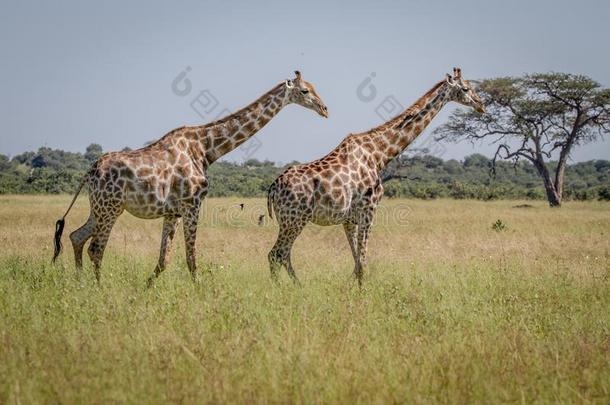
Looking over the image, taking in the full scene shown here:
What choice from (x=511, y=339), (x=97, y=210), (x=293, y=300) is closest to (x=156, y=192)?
(x=97, y=210)

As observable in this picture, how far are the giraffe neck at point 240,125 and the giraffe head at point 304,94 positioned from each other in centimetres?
9

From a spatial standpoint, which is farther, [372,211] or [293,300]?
[372,211]

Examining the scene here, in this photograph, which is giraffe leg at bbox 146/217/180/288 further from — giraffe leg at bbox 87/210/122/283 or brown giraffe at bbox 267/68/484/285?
brown giraffe at bbox 267/68/484/285

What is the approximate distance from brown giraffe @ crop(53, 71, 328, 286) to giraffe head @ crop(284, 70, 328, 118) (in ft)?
2.71

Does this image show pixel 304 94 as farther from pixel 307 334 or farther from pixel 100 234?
pixel 307 334

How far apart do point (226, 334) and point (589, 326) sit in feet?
11.6

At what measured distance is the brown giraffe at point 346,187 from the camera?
9023 mm

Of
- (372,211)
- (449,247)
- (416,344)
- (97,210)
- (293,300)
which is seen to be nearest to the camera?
(416,344)

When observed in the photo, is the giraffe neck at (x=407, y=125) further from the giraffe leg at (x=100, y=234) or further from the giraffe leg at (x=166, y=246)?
the giraffe leg at (x=100, y=234)

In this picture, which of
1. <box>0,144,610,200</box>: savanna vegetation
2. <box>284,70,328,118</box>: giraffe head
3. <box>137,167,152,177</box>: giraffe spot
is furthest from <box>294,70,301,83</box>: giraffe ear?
<box>0,144,610,200</box>: savanna vegetation

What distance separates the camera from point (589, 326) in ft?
22.4

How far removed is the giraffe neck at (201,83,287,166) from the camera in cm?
952

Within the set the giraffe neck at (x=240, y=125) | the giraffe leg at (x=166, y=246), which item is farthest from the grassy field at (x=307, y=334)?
the giraffe neck at (x=240, y=125)

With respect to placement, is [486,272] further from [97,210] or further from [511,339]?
[97,210]
